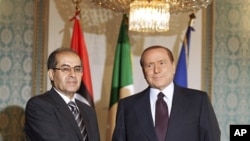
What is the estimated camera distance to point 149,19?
2.83 m

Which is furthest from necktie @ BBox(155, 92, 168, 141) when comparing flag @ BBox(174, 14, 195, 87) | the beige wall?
the beige wall

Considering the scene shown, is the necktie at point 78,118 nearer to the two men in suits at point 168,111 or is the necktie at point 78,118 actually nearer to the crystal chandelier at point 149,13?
the two men in suits at point 168,111

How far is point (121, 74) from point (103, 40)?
0.48 meters

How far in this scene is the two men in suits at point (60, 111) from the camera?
2271mm

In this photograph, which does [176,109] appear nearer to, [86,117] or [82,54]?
[86,117]

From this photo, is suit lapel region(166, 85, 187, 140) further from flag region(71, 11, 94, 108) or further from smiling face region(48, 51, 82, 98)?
flag region(71, 11, 94, 108)

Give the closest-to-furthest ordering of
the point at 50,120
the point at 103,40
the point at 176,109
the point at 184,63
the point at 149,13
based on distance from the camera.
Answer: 1. the point at 50,120
2. the point at 176,109
3. the point at 149,13
4. the point at 184,63
5. the point at 103,40

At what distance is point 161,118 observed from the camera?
2375 millimetres

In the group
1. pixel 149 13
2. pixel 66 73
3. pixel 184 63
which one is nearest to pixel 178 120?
pixel 66 73

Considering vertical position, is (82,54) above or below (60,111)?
above

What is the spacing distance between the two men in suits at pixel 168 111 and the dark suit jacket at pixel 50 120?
263 mm

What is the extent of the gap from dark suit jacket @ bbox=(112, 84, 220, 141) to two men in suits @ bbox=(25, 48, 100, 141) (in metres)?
0.22

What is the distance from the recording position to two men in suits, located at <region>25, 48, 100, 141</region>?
7.45ft

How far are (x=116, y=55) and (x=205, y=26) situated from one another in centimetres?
102
